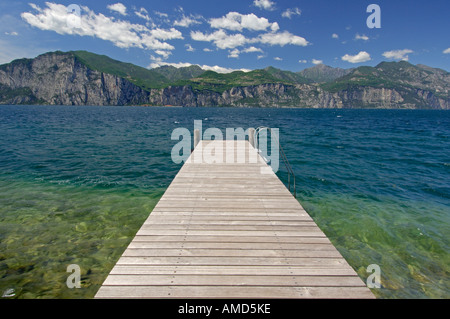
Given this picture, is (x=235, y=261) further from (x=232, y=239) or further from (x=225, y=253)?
(x=232, y=239)

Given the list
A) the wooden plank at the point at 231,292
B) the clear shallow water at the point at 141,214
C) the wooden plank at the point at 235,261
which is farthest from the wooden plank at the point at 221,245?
the clear shallow water at the point at 141,214

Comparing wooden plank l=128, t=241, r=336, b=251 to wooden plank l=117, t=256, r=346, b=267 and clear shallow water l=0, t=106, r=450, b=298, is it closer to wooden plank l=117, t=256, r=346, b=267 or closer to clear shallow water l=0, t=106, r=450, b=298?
wooden plank l=117, t=256, r=346, b=267

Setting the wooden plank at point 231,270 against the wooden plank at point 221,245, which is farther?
the wooden plank at point 221,245

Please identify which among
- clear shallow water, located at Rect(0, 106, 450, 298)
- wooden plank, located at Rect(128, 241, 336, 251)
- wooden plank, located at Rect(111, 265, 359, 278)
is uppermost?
wooden plank, located at Rect(128, 241, 336, 251)

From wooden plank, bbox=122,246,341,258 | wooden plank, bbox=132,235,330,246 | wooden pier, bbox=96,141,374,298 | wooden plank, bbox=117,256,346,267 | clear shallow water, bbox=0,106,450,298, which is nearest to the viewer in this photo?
wooden pier, bbox=96,141,374,298

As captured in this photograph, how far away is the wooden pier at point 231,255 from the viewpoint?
3.41 metres

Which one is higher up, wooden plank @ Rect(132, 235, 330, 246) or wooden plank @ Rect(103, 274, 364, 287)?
wooden plank @ Rect(132, 235, 330, 246)

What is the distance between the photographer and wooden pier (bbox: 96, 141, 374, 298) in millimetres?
3414

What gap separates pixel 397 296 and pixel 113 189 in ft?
40.1

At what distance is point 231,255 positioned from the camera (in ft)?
13.8

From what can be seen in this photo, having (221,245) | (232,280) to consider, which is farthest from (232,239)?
(232,280)

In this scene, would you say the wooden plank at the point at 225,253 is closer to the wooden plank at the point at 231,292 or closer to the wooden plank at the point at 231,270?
the wooden plank at the point at 231,270

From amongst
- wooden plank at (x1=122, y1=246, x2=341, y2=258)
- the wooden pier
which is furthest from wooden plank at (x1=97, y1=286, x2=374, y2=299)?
wooden plank at (x1=122, y1=246, x2=341, y2=258)
